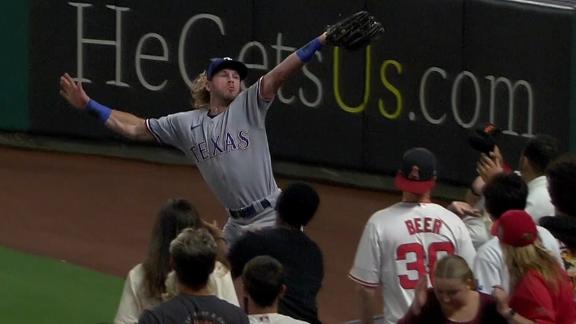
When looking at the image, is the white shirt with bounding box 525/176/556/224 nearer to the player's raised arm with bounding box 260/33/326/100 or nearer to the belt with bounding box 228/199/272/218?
the player's raised arm with bounding box 260/33/326/100

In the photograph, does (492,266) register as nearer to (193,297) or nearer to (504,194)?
(504,194)

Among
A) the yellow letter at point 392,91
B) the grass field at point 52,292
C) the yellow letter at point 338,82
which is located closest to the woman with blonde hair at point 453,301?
the grass field at point 52,292

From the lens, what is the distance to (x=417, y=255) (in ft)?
22.9

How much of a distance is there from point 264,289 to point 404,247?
3.54 ft

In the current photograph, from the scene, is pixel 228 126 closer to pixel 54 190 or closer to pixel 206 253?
pixel 206 253

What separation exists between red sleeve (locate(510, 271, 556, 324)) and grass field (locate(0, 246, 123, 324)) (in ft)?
13.1

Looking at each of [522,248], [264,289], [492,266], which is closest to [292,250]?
[264,289]

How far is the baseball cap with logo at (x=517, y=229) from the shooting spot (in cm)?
623

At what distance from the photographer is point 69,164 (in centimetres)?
1495

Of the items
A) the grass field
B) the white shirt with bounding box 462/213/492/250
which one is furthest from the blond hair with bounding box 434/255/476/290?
the grass field

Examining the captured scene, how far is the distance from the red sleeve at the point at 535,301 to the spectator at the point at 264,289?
96 cm

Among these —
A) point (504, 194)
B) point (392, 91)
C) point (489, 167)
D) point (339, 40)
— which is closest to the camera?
point (504, 194)

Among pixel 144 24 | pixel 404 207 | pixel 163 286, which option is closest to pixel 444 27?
pixel 144 24

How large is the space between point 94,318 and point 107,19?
238 inches
